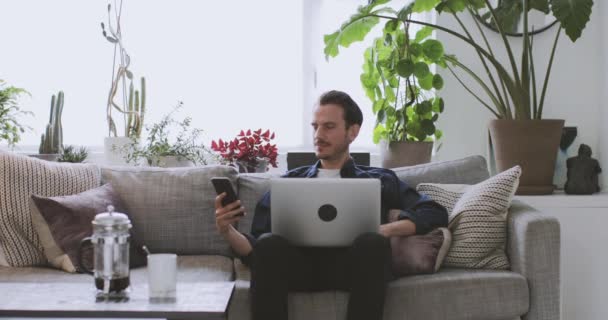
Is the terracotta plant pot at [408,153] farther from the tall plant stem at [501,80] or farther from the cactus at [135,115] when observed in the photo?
the cactus at [135,115]

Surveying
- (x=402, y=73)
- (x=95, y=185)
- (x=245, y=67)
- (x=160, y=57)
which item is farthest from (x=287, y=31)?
(x=95, y=185)

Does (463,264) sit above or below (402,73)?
below

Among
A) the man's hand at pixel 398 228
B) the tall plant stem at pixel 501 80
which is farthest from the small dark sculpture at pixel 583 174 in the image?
the man's hand at pixel 398 228

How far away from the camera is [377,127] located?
369 cm

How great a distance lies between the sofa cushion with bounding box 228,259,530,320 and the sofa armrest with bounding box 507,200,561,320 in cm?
3

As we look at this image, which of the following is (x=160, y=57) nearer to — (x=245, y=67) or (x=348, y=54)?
(x=245, y=67)

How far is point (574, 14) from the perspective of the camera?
9.78 feet

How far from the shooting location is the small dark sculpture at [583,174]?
3.38 m

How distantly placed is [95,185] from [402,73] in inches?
61.3

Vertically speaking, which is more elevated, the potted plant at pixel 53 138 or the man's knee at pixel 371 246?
the potted plant at pixel 53 138

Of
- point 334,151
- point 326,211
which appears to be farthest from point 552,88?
point 326,211

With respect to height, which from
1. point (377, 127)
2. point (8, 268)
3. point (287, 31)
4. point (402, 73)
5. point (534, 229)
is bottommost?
point (8, 268)

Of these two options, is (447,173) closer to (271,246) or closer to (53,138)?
(271,246)

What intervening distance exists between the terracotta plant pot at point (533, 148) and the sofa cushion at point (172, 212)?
1.49 metres
